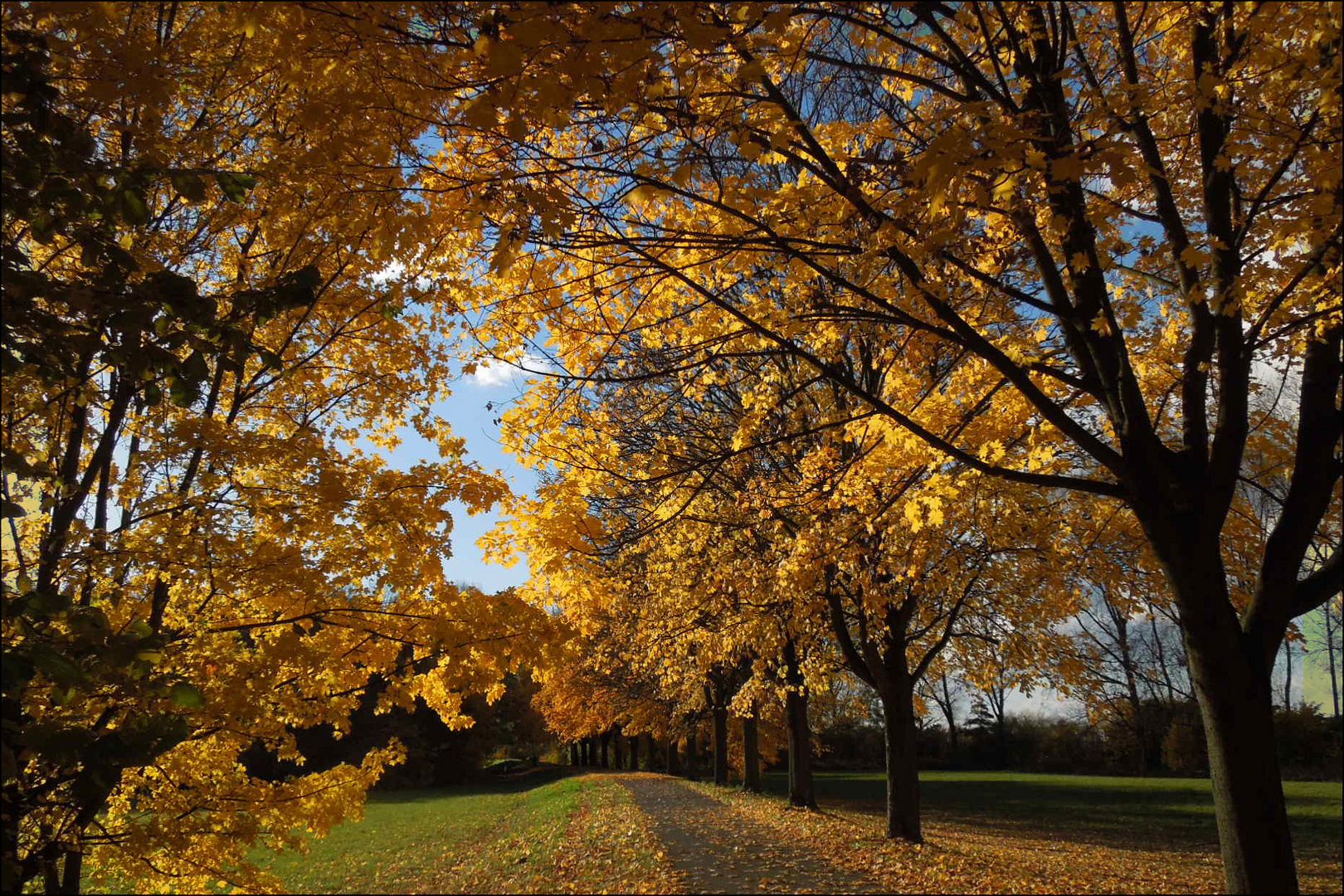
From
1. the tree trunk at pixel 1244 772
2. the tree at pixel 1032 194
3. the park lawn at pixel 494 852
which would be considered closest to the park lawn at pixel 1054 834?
the park lawn at pixel 494 852

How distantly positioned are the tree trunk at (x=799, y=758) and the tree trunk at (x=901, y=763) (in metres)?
5.35

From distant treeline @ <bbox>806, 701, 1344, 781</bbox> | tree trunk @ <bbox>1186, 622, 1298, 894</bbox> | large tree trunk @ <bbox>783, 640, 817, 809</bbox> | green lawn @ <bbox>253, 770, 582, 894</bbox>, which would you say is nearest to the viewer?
tree trunk @ <bbox>1186, 622, 1298, 894</bbox>

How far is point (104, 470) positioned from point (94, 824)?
7.13ft

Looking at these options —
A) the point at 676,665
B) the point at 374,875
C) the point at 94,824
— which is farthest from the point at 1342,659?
the point at 94,824

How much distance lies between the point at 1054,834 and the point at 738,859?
10357 mm

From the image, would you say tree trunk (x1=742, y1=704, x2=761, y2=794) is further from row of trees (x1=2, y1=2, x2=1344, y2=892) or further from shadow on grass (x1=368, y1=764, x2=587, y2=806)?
shadow on grass (x1=368, y1=764, x2=587, y2=806)

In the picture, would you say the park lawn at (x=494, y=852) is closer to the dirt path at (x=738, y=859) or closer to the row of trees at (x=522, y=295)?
the dirt path at (x=738, y=859)

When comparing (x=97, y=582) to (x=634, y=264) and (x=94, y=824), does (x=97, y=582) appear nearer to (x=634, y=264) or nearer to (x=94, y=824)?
(x=94, y=824)

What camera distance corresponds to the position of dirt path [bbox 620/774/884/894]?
336 inches

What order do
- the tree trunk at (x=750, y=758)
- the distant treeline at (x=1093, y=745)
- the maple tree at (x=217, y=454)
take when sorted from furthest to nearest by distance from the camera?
1. the distant treeline at (x=1093, y=745)
2. the tree trunk at (x=750, y=758)
3. the maple tree at (x=217, y=454)

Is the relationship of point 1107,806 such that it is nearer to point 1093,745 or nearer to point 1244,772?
point 1093,745

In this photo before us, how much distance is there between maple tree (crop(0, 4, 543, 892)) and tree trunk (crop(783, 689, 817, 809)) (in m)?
13.1

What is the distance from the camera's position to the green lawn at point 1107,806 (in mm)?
15844

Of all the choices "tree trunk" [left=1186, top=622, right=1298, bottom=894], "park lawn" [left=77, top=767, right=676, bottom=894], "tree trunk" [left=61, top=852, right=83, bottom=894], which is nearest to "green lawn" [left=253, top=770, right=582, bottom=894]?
"park lawn" [left=77, top=767, right=676, bottom=894]
